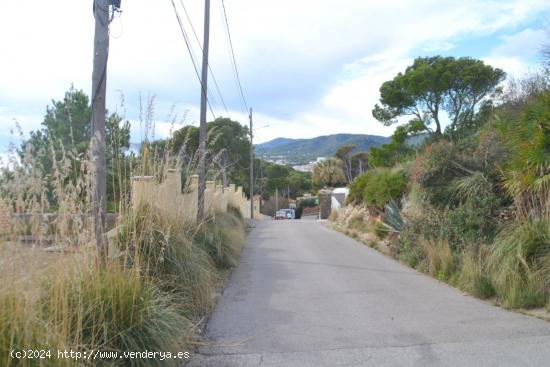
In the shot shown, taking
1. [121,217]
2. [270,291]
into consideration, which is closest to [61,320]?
[121,217]

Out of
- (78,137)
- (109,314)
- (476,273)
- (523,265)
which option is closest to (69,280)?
(109,314)

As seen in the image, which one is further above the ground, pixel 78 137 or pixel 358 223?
pixel 78 137

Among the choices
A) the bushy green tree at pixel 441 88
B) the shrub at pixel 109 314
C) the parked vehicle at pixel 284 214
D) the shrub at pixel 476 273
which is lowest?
the parked vehicle at pixel 284 214

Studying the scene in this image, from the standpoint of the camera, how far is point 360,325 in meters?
6.34

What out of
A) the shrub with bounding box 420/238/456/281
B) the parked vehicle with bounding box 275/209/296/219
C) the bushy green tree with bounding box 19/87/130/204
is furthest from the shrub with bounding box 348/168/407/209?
the parked vehicle with bounding box 275/209/296/219

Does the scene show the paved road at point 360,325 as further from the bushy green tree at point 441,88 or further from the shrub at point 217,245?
the bushy green tree at point 441,88

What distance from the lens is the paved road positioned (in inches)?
202

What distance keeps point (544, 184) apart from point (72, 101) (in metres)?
17.0

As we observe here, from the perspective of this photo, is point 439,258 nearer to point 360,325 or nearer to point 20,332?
point 360,325

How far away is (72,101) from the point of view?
19172 mm

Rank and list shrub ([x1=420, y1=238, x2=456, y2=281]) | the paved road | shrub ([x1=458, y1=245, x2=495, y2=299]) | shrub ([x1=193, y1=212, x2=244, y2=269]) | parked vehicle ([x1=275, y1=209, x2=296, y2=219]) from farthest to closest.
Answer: parked vehicle ([x1=275, y1=209, x2=296, y2=219]) < shrub ([x1=193, y1=212, x2=244, y2=269]) < shrub ([x1=420, y1=238, x2=456, y2=281]) < shrub ([x1=458, y1=245, x2=495, y2=299]) < the paved road

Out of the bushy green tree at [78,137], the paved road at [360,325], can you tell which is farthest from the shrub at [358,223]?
the bushy green tree at [78,137]

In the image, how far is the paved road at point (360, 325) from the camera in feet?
16.8

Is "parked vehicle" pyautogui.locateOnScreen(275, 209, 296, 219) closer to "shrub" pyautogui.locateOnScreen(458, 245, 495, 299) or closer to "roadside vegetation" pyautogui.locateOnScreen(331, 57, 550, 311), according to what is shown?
"roadside vegetation" pyautogui.locateOnScreen(331, 57, 550, 311)
